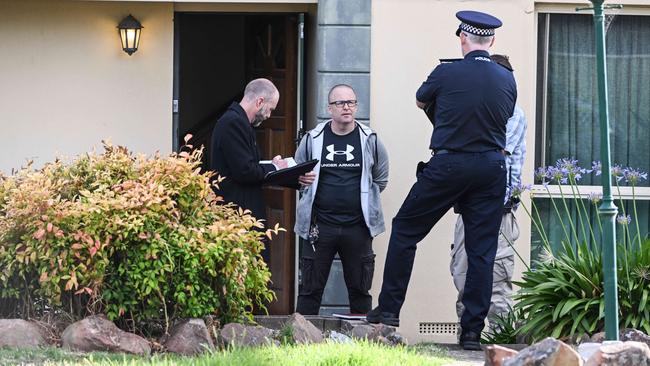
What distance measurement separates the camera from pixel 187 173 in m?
8.12

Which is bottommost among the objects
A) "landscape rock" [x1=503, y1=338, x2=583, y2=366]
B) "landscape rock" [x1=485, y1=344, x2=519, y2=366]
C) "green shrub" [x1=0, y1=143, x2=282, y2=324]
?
"landscape rock" [x1=485, y1=344, x2=519, y2=366]

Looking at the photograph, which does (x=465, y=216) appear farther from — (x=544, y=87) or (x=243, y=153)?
(x=544, y=87)

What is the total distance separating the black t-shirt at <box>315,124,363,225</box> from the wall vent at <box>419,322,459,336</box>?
5.70 ft

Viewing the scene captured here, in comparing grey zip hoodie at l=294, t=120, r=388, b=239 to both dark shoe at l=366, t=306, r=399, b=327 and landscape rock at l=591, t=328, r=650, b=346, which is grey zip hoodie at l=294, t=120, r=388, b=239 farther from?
landscape rock at l=591, t=328, r=650, b=346

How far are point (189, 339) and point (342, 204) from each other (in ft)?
9.66

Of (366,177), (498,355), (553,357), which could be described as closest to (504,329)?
(366,177)

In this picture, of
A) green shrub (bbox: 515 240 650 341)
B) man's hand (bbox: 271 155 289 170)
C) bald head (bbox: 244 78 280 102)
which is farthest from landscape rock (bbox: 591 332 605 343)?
bald head (bbox: 244 78 280 102)

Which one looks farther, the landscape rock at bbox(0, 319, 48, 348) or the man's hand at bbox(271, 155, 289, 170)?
the man's hand at bbox(271, 155, 289, 170)

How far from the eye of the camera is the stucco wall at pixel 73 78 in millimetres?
11891

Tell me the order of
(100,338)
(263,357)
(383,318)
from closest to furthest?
1. (263,357)
2. (100,338)
3. (383,318)

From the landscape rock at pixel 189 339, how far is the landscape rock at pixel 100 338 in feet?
0.50

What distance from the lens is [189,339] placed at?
759cm

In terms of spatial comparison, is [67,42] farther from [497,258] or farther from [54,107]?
[497,258]

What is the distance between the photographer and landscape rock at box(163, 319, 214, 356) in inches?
297
